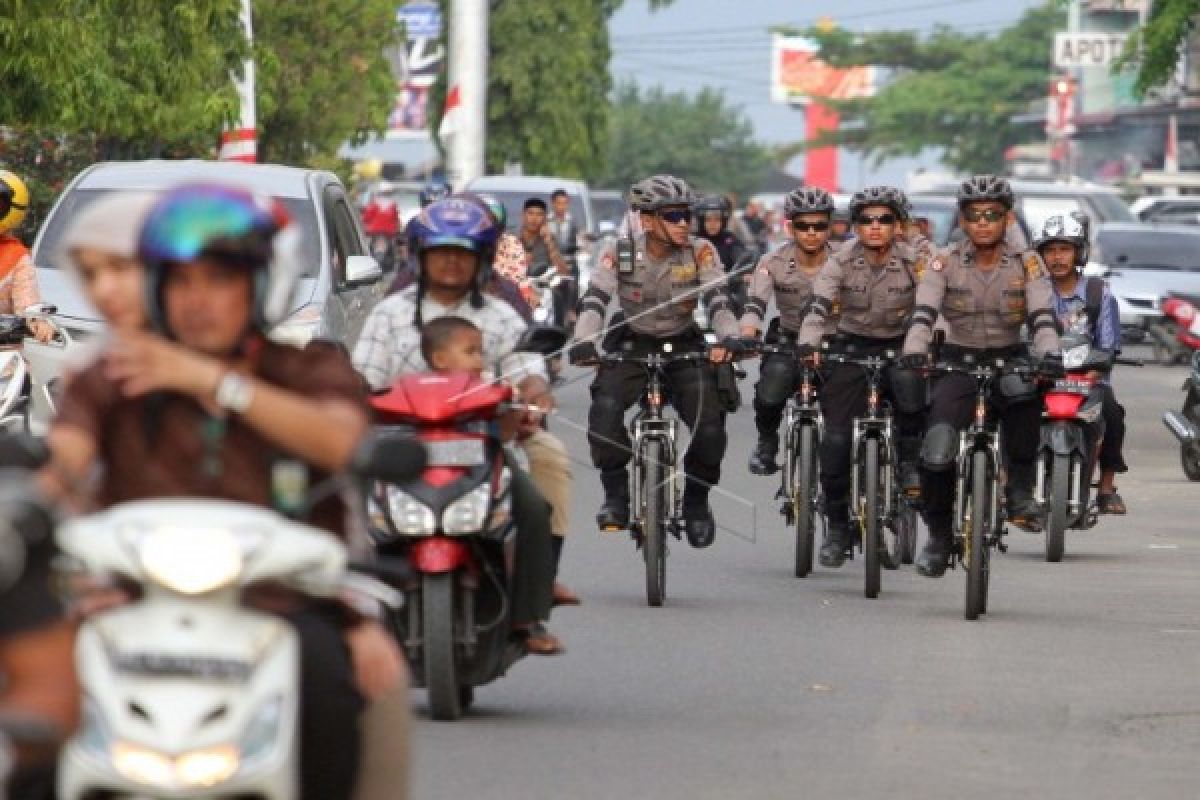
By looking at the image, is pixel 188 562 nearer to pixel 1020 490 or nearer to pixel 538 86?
pixel 1020 490

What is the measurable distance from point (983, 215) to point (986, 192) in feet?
0.36

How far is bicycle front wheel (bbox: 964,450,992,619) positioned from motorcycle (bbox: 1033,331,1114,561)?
2.48m

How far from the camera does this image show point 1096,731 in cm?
1005

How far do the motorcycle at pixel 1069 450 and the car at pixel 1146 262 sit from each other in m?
22.1

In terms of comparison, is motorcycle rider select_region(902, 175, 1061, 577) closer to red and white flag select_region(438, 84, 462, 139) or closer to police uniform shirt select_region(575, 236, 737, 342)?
police uniform shirt select_region(575, 236, 737, 342)

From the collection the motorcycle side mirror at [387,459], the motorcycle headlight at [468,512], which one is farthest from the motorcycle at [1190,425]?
the motorcycle side mirror at [387,459]

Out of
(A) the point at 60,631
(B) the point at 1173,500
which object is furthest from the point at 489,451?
(B) the point at 1173,500

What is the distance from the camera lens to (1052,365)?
13078 millimetres

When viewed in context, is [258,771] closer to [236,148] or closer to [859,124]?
[236,148]

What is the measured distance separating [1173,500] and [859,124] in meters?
103

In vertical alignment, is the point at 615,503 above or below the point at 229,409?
below

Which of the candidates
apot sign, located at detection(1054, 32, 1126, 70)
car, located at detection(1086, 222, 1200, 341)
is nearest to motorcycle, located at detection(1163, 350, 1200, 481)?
car, located at detection(1086, 222, 1200, 341)

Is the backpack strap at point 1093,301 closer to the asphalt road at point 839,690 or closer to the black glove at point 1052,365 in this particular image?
the asphalt road at point 839,690

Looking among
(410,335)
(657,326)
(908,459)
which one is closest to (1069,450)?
(908,459)
